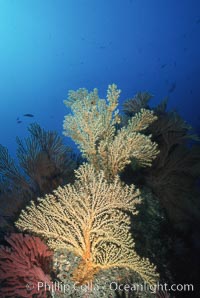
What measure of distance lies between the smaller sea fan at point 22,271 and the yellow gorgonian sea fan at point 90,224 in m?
0.22

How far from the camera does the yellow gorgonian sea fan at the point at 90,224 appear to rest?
274cm

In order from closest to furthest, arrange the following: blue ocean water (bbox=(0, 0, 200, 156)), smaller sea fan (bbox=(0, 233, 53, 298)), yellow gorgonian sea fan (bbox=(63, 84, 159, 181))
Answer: smaller sea fan (bbox=(0, 233, 53, 298)) → yellow gorgonian sea fan (bbox=(63, 84, 159, 181)) → blue ocean water (bbox=(0, 0, 200, 156))

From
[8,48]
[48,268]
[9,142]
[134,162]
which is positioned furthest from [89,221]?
[9,142]

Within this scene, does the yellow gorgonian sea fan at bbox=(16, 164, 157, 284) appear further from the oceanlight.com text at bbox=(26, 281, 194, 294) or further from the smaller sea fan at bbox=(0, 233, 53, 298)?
the smaller sea fan at bbox=(0, 233, 53, 298)

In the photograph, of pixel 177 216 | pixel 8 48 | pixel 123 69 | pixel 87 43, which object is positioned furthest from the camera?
pixel 8 48

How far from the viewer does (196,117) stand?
9.34 metres

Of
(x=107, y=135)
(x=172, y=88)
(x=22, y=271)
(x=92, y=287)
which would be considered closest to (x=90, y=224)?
(x=92, y=287)

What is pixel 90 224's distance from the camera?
280 centimetres

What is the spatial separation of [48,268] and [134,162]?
5.70 ft

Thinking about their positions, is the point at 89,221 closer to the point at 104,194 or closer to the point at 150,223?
the point at 104,194

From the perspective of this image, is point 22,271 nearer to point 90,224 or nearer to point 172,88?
point 90,224

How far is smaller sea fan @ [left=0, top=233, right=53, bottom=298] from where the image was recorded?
2.71 meters

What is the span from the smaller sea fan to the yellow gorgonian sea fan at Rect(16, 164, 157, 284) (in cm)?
22

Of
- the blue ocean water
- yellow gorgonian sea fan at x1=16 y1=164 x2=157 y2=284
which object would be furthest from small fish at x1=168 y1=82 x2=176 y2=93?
yellow gorgonian sea fan at x1=16 y1=164 x2=157 y2=284
